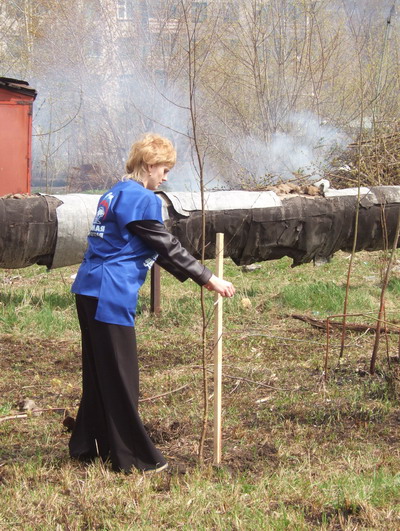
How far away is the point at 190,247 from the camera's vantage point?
751cm

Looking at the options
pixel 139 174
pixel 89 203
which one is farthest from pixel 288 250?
pixel 139 174

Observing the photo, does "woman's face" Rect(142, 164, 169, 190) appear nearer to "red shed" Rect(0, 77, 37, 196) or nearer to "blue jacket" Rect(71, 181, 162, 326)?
"blue jacket" Rect(71, 181, 162, 326)

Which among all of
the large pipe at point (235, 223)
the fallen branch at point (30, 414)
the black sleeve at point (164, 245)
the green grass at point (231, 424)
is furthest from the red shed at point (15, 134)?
the black sleeve at point (164, 245)

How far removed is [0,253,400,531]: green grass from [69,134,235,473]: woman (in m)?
0.20

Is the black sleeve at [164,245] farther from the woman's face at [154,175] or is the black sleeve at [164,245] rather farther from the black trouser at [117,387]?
the black trouser at [117,387]

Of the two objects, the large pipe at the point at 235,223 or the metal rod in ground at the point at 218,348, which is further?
the large pipe at the point at 235,223

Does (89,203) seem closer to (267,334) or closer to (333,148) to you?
(267,334)

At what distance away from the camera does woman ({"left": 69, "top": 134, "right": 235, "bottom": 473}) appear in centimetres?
361

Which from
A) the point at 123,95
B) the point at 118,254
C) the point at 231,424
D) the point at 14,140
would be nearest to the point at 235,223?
the point at 231,424

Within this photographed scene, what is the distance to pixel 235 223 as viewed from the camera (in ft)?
25.2

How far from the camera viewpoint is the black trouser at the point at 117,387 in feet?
12.0

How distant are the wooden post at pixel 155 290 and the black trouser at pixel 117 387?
12.0ft

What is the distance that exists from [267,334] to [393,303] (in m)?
1.94

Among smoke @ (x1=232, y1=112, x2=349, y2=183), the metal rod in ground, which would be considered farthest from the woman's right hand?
smoke @ (x1=232, y1=112, x2=349, y2=183)
